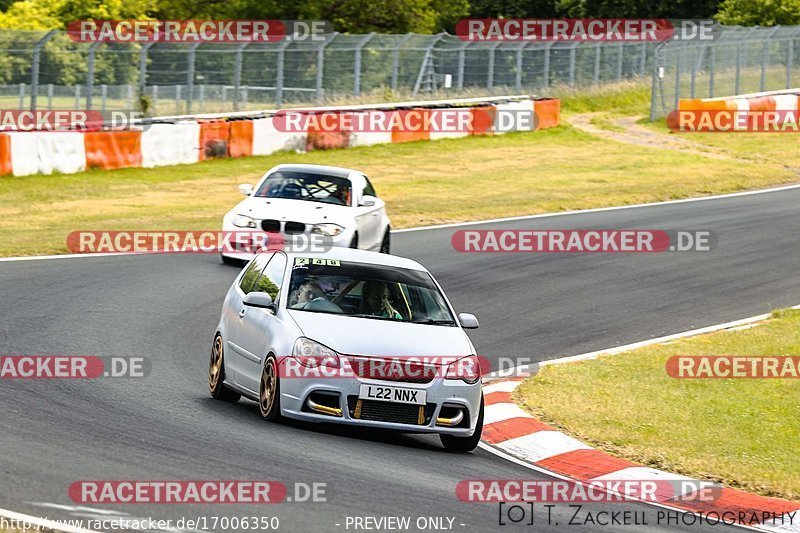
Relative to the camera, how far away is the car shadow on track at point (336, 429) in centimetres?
1011

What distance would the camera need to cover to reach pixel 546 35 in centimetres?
7094

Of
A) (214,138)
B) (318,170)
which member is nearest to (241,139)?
(214,138)

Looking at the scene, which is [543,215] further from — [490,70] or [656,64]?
[490,70]

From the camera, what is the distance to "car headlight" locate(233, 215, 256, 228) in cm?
1830

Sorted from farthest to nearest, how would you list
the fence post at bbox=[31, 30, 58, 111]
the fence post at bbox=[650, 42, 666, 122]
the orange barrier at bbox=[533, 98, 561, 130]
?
the fence post at bbox=[650, 42, 666, 122], the orange barrier at bbox=[533, 98, 561, 130], the fence post at bbox=[31, 30, 58, 111]

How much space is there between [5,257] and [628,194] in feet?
50.0

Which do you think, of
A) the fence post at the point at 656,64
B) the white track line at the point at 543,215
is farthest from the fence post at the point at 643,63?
the white track line at the point at 543,215

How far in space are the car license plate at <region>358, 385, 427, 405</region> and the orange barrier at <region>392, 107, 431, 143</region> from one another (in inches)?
1031

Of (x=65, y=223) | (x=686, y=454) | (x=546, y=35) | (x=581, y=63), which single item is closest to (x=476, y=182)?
(x=65, y=223)

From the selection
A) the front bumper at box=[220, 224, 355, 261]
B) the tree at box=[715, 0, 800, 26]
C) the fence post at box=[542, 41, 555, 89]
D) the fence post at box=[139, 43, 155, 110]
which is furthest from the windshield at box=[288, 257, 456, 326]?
the tree at box=[715, 0, 800, 26]

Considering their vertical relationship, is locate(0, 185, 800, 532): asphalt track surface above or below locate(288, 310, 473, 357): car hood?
below

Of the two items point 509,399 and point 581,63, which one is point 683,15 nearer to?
point 581,63

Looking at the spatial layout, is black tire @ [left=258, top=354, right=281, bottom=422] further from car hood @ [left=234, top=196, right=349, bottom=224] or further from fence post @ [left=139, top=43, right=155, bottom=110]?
fence post @ [left=139, top=43, right=155, bottom=110]

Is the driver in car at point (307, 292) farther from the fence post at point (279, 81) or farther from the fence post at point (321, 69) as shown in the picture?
the fence post at point (321, 69)
